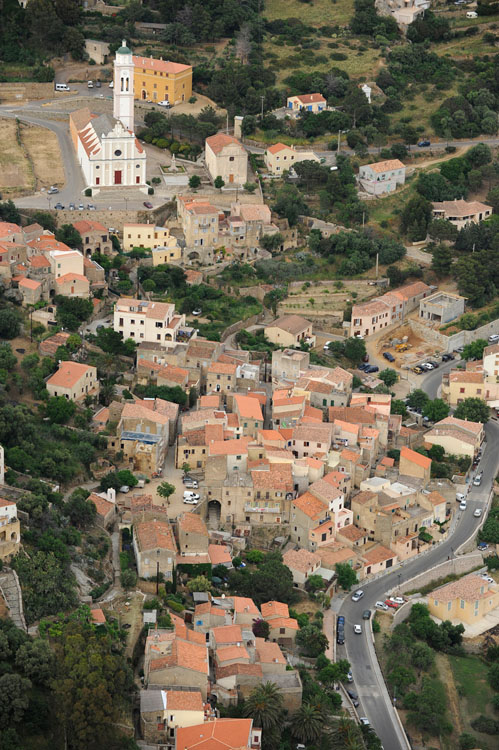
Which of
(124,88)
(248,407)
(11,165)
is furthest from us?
(124,88)

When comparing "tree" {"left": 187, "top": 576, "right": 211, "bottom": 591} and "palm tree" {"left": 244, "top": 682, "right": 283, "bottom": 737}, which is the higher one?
"palm tree" {"left": 244, "top": 682, "right": 283, "bottom": 737}

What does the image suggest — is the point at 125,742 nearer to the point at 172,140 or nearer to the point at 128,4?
the point at 172,140

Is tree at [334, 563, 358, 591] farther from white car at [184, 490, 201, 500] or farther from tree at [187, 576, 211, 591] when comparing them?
white car at [184, 490, 201, 500]

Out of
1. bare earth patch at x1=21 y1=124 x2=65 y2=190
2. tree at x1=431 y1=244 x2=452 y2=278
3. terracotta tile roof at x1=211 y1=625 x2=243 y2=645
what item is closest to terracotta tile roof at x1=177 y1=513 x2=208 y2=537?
terracotta tile roof at x1=211 y1=625 x2=243 y2=645

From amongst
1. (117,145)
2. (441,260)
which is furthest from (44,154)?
(441,260)

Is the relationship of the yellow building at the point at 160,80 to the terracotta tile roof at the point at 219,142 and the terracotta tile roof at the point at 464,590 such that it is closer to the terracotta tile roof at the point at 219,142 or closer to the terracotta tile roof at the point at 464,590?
the terracotta tile roof at the point at 219,142

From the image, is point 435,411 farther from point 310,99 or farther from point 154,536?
point 310,99

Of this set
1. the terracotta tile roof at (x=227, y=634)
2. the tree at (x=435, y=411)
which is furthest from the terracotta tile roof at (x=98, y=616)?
the tree at (x=435, y=411)
